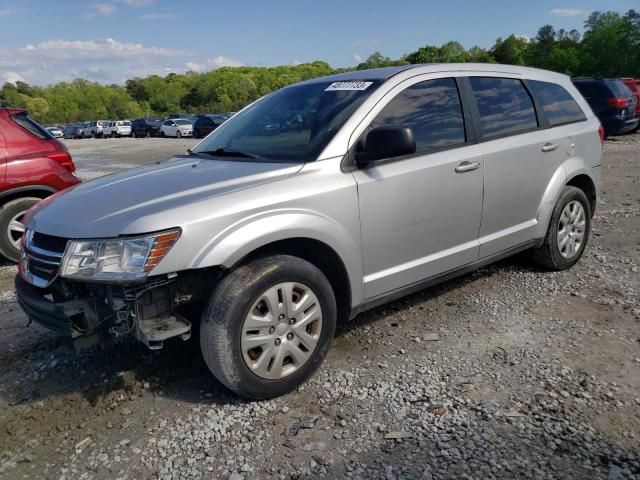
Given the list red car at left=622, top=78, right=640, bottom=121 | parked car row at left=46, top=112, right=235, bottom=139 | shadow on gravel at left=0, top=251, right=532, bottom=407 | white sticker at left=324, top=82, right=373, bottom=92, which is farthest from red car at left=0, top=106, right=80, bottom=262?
parked car row at left=46, top=112, right=235, bottom=139

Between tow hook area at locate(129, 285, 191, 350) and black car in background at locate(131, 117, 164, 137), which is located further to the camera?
black car in background at locate(131, 117, 164, 137)

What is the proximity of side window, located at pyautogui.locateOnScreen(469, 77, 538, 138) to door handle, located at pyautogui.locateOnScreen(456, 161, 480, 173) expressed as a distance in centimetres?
31

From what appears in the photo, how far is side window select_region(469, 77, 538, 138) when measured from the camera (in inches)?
155

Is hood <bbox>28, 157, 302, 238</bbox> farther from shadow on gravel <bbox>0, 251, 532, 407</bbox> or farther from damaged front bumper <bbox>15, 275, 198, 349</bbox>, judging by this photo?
shadow on gravel <bbox>0, 251, 532, 407</bbox>

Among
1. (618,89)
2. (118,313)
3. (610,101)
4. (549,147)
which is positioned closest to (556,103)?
(549,147)

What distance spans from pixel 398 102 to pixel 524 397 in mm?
1932

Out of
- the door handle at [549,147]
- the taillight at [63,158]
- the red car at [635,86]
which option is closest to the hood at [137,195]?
the door handle at [549,147]

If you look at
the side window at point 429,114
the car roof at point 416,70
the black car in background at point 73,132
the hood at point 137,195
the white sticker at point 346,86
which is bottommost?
the black car in background at point 73,132

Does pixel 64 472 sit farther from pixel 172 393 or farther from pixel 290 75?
pixel 290 75

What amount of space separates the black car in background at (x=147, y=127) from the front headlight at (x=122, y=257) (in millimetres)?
42805

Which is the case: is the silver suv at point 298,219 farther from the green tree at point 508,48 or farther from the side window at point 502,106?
the green tree at point 508,48

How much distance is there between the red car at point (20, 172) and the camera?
582cm

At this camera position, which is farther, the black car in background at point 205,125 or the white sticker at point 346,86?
the black car in background at point 205,125

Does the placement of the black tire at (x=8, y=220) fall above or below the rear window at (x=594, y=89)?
below
